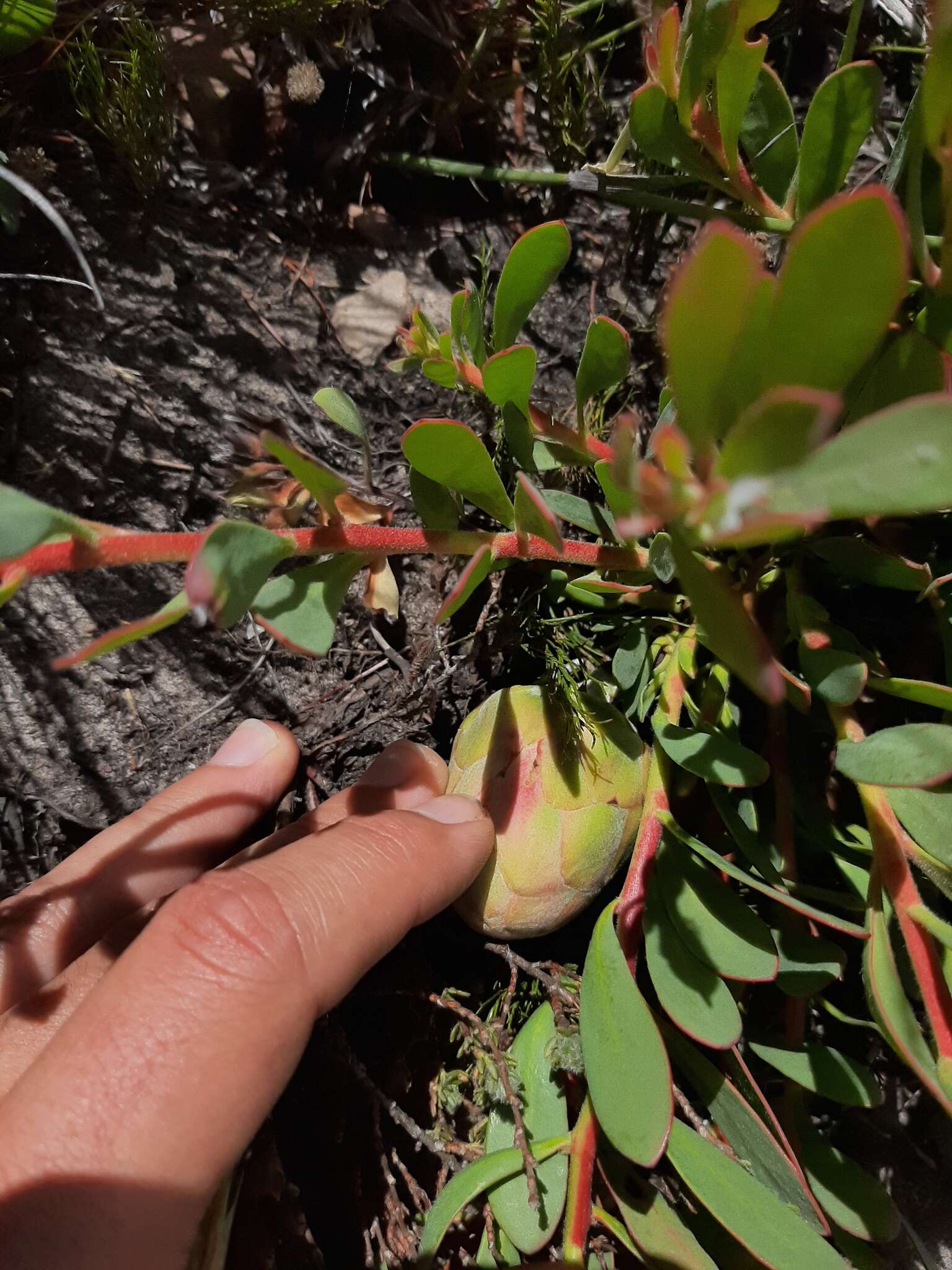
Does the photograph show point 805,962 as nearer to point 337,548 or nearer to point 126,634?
point 337,548

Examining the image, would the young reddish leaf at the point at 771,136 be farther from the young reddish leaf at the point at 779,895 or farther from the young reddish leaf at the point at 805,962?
the young reddish leaf at the point at 805,962

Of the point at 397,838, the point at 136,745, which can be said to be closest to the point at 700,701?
the point at 397,838

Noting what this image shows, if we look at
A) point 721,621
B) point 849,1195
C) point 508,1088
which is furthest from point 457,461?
point 849,1195

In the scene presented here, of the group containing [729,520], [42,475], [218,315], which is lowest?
[729,520]

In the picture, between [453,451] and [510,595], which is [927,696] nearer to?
[453,451]

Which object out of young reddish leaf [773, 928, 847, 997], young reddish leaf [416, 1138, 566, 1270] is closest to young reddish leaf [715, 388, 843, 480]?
young reddish leaf [773, 928, 847, 997]

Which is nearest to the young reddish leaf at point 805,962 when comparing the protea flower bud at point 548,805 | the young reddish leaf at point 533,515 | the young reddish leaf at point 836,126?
the protea flower bud at point 548,805
